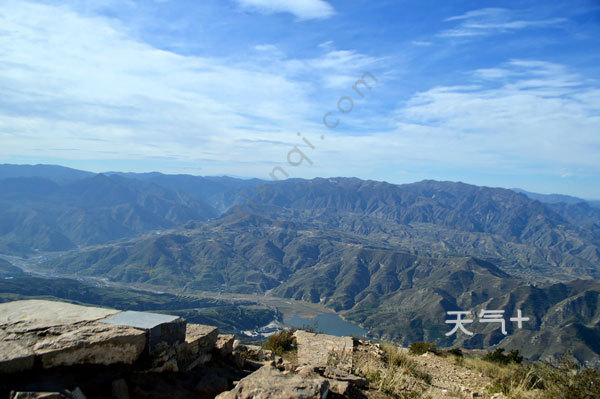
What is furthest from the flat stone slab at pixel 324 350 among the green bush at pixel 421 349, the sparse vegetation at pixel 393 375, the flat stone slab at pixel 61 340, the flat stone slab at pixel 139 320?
the flat stone slab at pixel 61 340

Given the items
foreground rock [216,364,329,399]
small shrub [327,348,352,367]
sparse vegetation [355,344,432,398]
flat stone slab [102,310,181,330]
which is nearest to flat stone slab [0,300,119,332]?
flat stone slab [102,310,181,330]

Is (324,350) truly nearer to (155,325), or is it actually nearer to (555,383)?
(555,383)

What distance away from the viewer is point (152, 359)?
679 cm

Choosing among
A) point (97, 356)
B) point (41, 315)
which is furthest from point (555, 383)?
point (41, 315)

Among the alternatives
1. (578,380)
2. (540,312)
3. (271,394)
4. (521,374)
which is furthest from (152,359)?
(540,312)

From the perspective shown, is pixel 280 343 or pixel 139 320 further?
pixel 280 343

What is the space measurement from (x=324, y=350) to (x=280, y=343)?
172cm

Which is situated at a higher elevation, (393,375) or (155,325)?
(155,325)

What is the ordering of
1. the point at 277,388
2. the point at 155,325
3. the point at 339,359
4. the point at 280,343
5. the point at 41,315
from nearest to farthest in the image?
the point at 277,388
the point at 155,325
the point at 41,315
the point at 339,359
the point at 280,343

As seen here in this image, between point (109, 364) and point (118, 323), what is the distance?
34.5 inches

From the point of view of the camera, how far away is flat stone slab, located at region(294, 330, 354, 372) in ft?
32.4

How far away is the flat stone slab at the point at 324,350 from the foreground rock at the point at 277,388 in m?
3.43

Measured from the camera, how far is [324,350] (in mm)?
12258

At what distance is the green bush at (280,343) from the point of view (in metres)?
12.3
